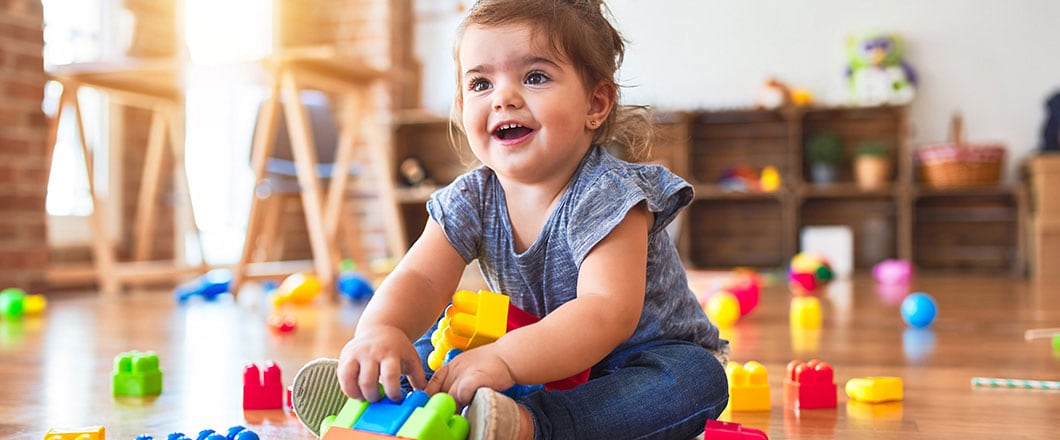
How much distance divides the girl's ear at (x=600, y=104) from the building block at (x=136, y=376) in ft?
1.91

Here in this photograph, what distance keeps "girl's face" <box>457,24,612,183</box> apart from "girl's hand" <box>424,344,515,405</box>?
205mm

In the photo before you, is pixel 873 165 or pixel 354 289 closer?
pixel 354 289

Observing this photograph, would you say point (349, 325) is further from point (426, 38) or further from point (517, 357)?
point (426, 38)

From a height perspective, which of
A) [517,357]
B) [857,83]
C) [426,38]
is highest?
[426,38]

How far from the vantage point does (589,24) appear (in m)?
0.90

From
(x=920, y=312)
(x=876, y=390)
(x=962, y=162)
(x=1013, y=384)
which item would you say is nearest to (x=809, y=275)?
(x=920, y=312)

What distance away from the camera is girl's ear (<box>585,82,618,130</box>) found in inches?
36.1

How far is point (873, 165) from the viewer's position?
4.49 m

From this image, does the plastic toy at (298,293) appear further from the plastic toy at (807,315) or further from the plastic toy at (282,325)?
the plastic toy at (807,315)

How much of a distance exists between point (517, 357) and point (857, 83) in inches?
165

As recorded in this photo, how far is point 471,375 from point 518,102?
26cm

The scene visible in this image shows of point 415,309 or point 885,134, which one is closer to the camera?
point 415,309

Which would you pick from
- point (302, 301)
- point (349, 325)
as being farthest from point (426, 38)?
point (349, 325)

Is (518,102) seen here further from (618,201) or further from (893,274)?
(893,274)
